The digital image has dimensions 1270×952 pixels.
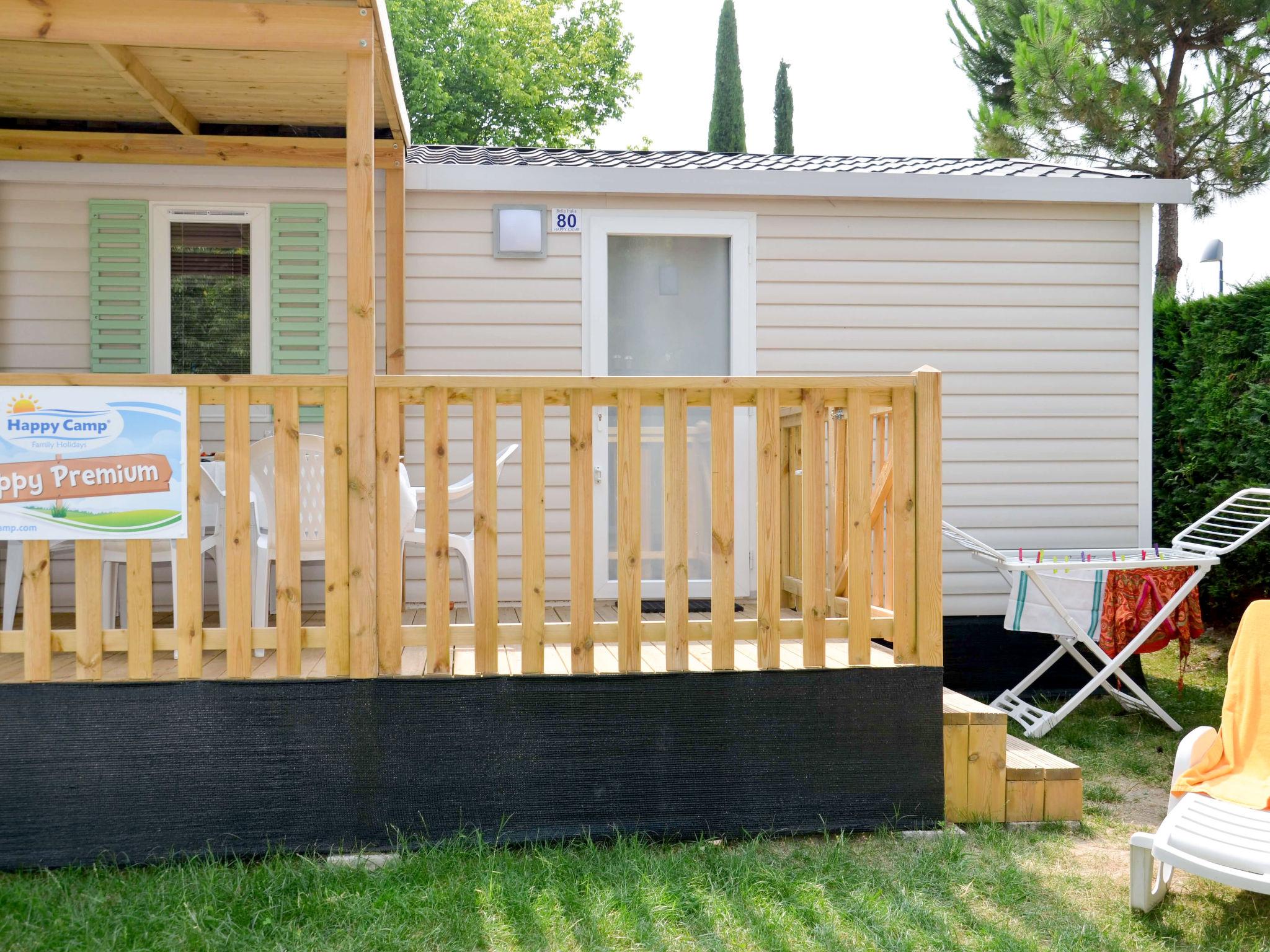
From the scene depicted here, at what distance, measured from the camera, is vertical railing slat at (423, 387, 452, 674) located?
3.27 metres

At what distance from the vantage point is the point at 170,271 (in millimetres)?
5035

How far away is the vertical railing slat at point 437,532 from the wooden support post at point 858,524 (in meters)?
1.27

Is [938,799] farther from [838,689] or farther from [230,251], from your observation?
[230,251]

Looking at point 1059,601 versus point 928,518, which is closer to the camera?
point 928,518

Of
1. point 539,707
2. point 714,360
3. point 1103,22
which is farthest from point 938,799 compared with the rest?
point 1103,22

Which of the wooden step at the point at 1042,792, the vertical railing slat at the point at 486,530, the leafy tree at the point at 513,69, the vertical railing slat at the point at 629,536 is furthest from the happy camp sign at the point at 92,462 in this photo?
the leafy tree at the point at 513,69

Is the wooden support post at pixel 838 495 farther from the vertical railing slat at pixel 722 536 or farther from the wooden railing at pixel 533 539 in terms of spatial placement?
the vertical railing slat at pixel 722 536

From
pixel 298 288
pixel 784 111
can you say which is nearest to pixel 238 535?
pixel 298 288

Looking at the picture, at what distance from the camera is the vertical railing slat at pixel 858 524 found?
3461 mm

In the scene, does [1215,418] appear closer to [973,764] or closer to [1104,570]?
[1104,570]

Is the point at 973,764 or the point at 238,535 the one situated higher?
the point at 238,535

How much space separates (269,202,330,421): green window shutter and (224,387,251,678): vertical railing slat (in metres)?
1.86

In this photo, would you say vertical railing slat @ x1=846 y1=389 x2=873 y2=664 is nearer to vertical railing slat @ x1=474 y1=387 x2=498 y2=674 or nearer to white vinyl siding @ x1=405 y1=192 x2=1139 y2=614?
vertical railing slat @ x1=474 y1=387 x2=498 y2=674

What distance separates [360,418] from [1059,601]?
312cm
